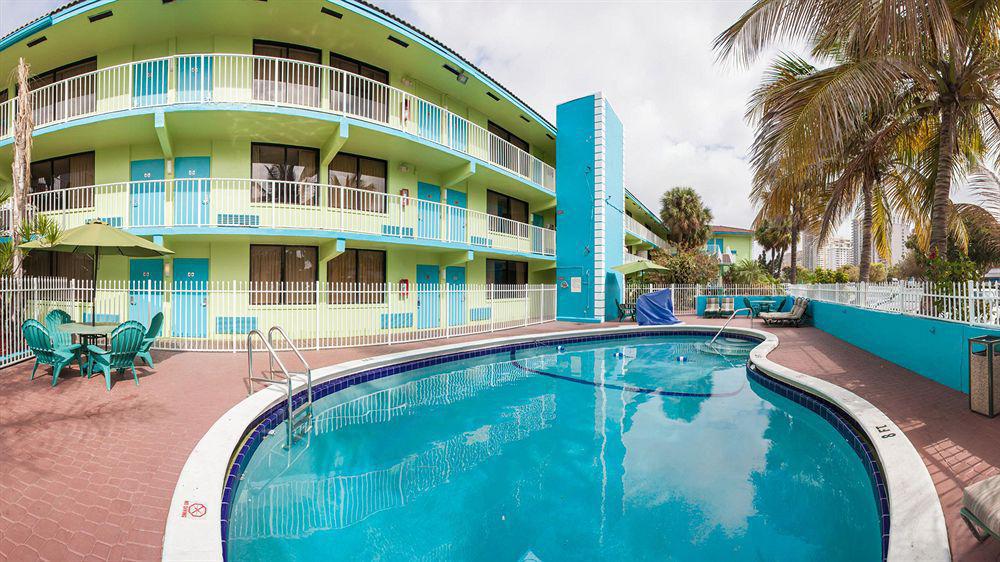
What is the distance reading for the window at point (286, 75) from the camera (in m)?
11.2

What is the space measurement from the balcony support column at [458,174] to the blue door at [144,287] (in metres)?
8.66

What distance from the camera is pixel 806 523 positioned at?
3652 mm

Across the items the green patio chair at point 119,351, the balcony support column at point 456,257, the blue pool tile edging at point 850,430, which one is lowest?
the blue pool tile edging at point 850,430

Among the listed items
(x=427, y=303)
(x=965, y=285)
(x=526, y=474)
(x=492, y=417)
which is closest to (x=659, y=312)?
(x=427, y=303)

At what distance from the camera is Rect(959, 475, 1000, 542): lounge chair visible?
2396 mm

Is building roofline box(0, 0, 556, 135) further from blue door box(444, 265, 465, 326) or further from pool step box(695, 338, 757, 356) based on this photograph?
pool step box(695, 338, 757, 356)

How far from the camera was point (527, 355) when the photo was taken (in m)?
11.4

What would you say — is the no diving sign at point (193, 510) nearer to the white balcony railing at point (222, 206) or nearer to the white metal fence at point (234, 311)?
the white metal fence at point (234, 311)

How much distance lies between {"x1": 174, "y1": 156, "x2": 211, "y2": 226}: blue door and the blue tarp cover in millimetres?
14703

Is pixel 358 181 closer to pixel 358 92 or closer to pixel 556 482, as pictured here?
pixel 358 92

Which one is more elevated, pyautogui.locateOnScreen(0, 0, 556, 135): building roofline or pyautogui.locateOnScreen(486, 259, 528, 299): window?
pyautogui.locateOnScreen(0, 0, 556, 135): building roofline

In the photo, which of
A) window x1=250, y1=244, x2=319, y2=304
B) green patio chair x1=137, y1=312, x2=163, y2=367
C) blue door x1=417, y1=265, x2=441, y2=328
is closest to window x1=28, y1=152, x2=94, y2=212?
window x1=250, y1=244, x2=319, y2=304

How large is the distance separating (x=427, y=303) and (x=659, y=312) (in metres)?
Answer: 9.22

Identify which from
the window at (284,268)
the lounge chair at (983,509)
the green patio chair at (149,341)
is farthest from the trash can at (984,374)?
the window at (284,268)
